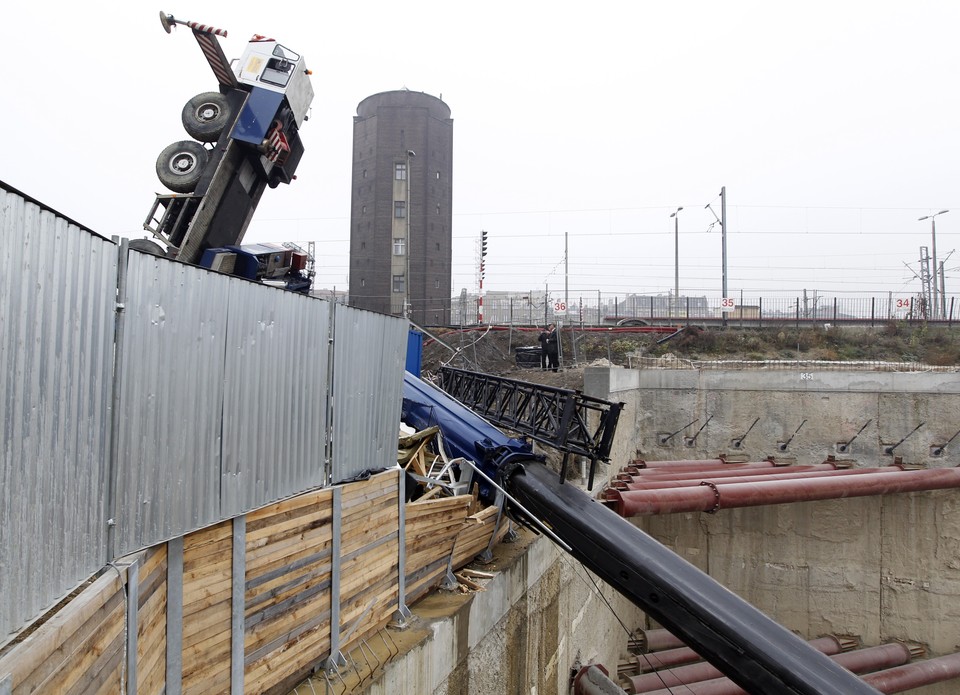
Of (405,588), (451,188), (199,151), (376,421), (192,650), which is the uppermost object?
(451,188)

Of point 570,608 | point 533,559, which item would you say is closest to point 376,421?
point 533,559

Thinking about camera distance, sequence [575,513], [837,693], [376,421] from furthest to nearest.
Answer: [575,513] → [376,421] → [837,693]

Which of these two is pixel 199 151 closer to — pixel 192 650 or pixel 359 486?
pixel 359 486

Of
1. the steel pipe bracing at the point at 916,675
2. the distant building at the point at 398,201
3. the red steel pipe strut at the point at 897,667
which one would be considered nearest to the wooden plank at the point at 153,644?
the red steel pipe strut at the point at 897,667

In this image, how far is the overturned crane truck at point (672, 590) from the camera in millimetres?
5496

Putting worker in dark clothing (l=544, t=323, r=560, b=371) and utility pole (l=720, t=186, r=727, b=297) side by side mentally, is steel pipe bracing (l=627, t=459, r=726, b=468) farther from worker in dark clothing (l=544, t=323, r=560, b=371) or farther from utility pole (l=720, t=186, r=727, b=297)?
utility pole (l=720, t=186, r=727, b=297)

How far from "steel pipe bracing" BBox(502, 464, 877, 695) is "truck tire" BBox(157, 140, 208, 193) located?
8.02 meters

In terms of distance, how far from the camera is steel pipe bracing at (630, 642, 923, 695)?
460 inches

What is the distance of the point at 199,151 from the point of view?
32.6 feet

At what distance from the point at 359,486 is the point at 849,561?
14.5 meters

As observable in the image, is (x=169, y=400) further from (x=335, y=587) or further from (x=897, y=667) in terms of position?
(x=897, y=667)

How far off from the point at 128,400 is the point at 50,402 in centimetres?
51

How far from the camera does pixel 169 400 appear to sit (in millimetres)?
3213

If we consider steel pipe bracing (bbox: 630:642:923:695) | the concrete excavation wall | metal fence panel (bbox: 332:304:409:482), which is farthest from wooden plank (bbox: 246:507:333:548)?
the concrete excavation wall
